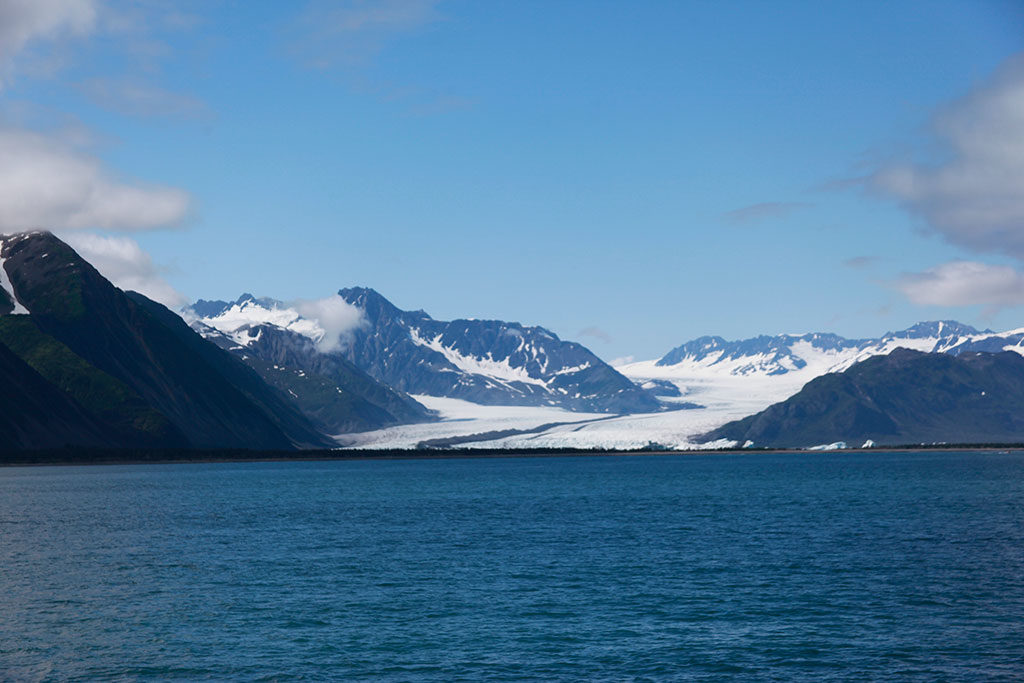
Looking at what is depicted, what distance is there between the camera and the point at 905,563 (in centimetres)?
6788

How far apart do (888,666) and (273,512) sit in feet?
283

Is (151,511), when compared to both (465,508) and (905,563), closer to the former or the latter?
(465,508)

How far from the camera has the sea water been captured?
141 ft

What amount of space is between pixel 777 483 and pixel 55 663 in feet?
475

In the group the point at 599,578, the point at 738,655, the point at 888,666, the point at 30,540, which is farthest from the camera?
the point at 30,540

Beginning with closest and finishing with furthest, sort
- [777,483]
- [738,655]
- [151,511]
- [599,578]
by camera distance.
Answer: [738,655], [599,578], [151,511], [777,483]

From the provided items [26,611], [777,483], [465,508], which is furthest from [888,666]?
[777,483]

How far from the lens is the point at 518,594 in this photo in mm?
58688

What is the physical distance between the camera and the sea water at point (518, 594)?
43000 millimetres

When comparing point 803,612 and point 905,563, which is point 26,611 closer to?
point 803,612

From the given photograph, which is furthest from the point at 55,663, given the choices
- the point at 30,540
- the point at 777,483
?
the point at 777,483

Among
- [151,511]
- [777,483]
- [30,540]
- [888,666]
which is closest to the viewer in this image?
[888,666]

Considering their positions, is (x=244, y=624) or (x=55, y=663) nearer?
(x=55, y=663)

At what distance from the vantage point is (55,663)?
43.1m
